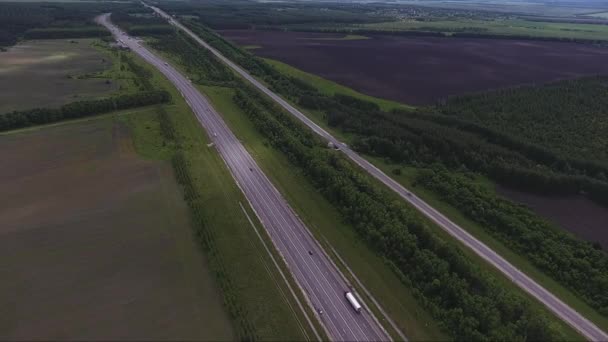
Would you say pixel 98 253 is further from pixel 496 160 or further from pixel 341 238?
pixel 496 160

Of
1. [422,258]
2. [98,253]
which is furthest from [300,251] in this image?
[98,253]

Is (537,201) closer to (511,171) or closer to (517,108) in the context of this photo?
(511,171)

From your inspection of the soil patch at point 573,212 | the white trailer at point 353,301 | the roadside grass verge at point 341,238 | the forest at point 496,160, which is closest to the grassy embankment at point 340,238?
the roadside grass verge at point 341,238

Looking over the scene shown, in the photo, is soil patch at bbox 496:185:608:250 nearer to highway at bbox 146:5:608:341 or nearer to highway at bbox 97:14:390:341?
highway at bbox 146:5:608:341

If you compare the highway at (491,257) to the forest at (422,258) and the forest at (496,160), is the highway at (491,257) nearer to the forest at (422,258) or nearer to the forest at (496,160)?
the forest at (422,258)

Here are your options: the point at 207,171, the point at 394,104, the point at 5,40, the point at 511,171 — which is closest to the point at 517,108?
the point at 394,104

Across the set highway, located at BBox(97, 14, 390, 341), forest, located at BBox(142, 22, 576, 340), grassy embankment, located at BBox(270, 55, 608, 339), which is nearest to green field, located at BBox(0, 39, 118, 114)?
highway, located at BBox(97, 14, 390, 341)
